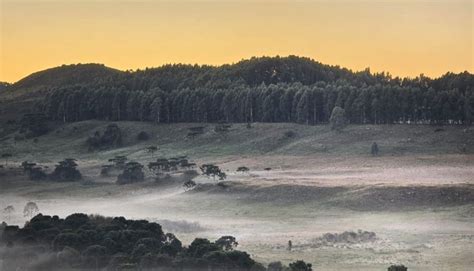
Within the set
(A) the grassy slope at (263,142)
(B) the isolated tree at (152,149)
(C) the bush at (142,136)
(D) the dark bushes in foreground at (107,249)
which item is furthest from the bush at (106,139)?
(D) the dark bushes in foreground at (107,249)

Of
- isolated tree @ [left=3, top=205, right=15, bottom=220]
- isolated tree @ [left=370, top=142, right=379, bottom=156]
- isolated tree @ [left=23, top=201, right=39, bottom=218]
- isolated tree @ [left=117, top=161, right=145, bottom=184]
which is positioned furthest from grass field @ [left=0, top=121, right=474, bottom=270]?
isolated tree @ [left=117, top=161, right=145, bottom=184]

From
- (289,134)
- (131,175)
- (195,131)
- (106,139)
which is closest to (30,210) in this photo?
(131,175)

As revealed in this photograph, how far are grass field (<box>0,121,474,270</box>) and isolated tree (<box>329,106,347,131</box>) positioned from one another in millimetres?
2459

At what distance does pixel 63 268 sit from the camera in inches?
1893

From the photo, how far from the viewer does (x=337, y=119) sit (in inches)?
6078

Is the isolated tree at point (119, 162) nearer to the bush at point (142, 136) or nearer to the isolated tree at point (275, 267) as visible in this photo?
the bush at point (142, 136)

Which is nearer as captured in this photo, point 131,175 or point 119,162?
point 131,175

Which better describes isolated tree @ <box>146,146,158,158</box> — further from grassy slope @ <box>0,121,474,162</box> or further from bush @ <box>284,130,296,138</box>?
bush @ <box>284,130,296,138</box>

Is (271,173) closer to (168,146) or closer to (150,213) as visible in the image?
(150,213)

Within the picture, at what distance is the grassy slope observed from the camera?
448 feet

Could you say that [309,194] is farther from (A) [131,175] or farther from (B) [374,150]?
(B) [374,150]

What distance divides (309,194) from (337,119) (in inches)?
2479

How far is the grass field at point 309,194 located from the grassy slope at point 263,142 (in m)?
0.36

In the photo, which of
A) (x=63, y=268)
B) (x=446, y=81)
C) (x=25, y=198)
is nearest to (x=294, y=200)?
(x=25, y=198)
